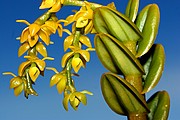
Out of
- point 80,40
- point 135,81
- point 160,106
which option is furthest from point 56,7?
point 160,106

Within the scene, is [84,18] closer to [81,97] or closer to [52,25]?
[52,25]

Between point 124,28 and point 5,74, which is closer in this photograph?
point 124,28

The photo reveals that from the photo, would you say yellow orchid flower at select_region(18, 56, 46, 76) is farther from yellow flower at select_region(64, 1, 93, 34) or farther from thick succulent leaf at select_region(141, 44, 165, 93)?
thick succulent leaf at select_region(141, 44, 165, 93)

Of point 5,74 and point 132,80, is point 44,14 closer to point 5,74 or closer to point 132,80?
point 5,74

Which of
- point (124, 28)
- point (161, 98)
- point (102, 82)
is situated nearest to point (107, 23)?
point (124, 28)

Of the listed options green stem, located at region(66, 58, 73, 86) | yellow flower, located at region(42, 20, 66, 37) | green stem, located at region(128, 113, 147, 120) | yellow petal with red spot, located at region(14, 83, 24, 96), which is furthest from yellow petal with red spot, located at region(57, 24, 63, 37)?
green stem, located at region(128, 113, 147, 120)

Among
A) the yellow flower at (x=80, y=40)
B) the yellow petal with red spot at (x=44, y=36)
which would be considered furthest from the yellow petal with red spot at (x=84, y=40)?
the yellow petal with red spot at (x=44, y=36)

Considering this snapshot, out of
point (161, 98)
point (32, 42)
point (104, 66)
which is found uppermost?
point (32, 42)
